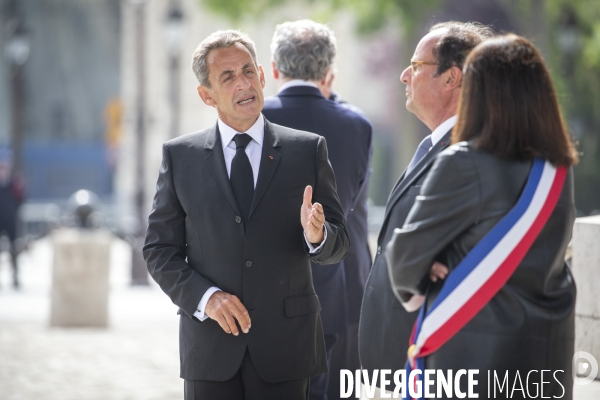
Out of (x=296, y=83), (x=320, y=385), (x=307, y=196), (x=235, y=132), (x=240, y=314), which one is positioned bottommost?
(x=320, y=385)

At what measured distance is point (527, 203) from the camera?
306 cm

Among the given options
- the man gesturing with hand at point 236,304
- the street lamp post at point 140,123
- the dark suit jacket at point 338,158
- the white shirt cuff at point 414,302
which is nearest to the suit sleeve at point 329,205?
the man gesturing with hand at point 236,304

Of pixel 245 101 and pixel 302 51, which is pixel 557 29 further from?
pixel 245 101

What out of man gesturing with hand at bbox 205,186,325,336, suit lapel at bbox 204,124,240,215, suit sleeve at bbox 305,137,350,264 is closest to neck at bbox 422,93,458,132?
suit sleeve at bbox 305,137,350,264

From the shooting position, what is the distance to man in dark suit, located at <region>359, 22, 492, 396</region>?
11.6 feet

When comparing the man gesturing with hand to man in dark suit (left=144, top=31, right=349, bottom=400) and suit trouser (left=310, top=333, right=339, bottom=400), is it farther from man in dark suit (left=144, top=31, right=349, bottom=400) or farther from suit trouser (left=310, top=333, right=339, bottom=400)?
suit trouser (left=310, top=333, right=339, bottom=400)

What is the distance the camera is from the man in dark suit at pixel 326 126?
4848mm

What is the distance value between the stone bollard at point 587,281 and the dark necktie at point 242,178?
2.58 meters

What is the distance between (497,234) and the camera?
120 inches

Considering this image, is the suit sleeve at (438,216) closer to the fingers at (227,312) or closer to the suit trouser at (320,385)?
the fingers at (227,312)

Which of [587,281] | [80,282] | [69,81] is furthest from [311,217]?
[69,81]

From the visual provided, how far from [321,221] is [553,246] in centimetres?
84

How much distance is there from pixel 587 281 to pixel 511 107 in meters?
2.94

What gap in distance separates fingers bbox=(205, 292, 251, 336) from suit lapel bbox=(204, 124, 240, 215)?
33 cm
